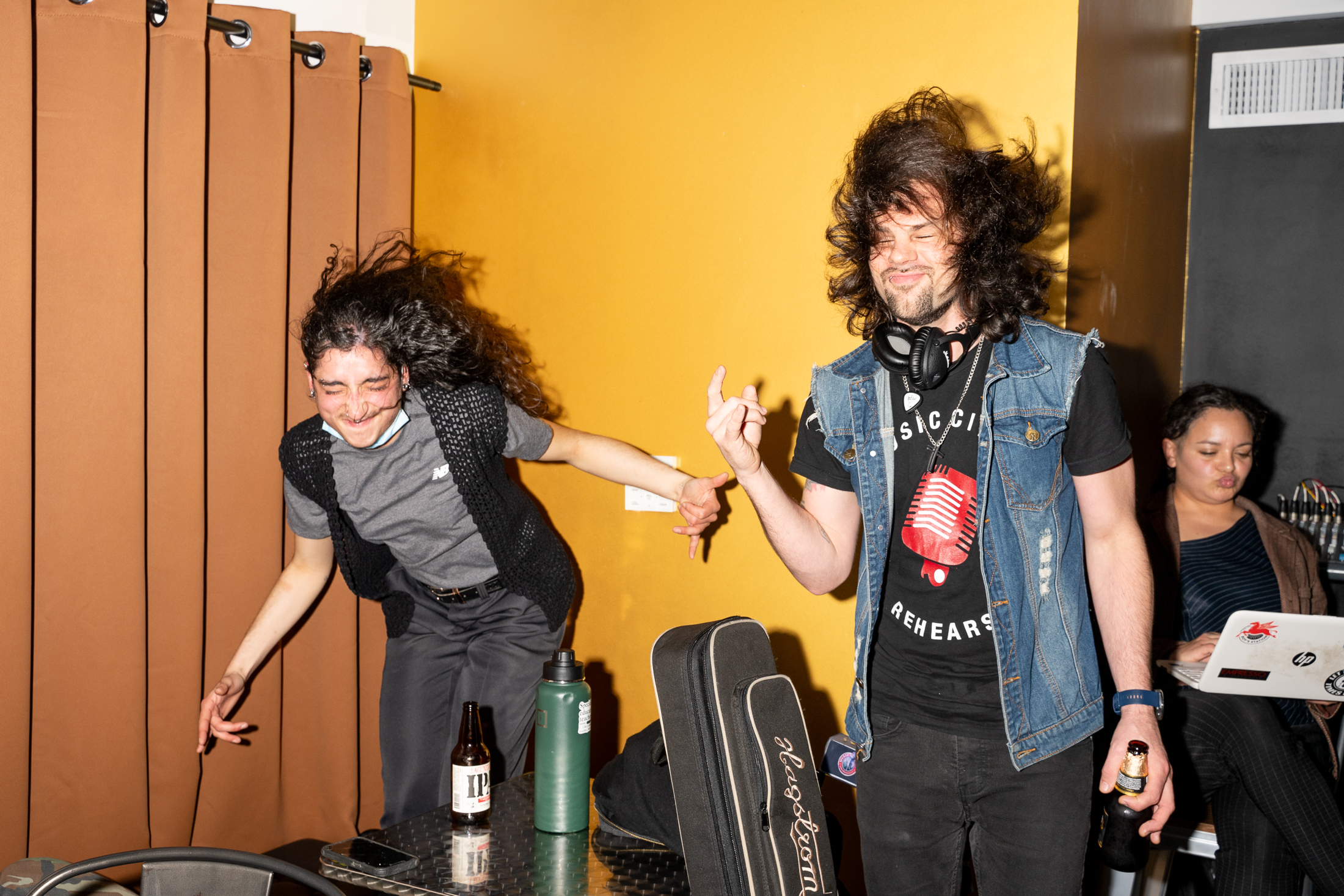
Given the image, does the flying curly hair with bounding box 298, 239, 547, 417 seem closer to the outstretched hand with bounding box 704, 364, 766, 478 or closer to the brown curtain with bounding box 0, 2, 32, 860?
the brown curtain with bounding box 0, 2, 32, 860

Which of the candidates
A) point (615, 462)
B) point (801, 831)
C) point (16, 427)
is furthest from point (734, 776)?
point (16, 427)

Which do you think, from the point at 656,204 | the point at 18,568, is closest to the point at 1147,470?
the point at 656,204

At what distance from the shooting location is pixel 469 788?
1.83 m

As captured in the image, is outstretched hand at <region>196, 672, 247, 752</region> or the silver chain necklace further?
outstretched hand at <region>196, 672, 247, 752</region>

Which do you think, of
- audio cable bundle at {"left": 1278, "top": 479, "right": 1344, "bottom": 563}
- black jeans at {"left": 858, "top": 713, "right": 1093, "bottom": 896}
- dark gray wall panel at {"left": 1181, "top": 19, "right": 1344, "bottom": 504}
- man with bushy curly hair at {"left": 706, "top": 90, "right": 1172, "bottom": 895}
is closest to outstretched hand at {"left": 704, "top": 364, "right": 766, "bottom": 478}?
man with bushy curly hair at {"left": 706, "top": 90, "right": 1172, "bottom": 895}

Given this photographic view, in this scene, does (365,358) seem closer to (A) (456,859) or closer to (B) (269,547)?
(B) (269,547)

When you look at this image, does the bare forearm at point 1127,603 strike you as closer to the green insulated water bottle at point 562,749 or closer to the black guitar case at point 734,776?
the black guitar case at point 734,776

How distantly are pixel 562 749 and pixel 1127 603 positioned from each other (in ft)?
3.29

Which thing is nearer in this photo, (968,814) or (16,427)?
(968,814)

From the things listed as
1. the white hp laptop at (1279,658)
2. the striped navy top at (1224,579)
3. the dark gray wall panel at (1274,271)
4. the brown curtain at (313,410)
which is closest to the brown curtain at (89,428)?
the brown curtain at (313,410)

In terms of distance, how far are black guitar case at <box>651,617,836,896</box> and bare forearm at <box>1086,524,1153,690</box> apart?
515 millimetres

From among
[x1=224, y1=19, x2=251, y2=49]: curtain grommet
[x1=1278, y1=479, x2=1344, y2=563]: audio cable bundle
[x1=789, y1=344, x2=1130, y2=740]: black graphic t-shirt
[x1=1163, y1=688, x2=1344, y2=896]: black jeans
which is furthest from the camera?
[x1=1278, y1=479, x2=1344, y2=563]: audio cable bundle

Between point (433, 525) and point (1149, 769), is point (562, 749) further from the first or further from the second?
point (1149, 769)

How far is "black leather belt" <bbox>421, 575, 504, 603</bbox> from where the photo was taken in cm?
218
